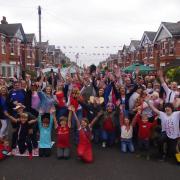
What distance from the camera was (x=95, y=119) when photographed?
7.92 m

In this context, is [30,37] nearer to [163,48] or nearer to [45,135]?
[163,48]

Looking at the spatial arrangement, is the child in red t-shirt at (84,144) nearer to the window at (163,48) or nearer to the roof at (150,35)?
the window at (163,48)

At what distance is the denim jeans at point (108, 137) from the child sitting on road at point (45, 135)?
1.42 meters

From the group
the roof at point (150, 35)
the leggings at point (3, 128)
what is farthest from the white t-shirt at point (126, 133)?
the roof at point (150, 35)

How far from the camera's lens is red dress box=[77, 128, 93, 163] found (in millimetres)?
6859

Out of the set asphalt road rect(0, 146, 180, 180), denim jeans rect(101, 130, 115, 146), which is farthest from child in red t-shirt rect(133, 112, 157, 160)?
denim jeans rect(101, 130, 115, 146)

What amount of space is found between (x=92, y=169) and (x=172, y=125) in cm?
206

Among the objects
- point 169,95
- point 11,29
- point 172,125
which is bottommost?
point 172,125

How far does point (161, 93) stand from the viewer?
340 inches

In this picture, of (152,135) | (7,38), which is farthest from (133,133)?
(7,38)

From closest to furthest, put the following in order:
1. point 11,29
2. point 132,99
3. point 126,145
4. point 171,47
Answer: point 126,145 < point 132,99 < point 171,47 < point 11,29

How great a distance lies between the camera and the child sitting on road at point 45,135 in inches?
288

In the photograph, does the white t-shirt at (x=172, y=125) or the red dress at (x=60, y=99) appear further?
the red dress at (x=60, y=99)

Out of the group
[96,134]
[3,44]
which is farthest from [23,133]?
[3,44]
